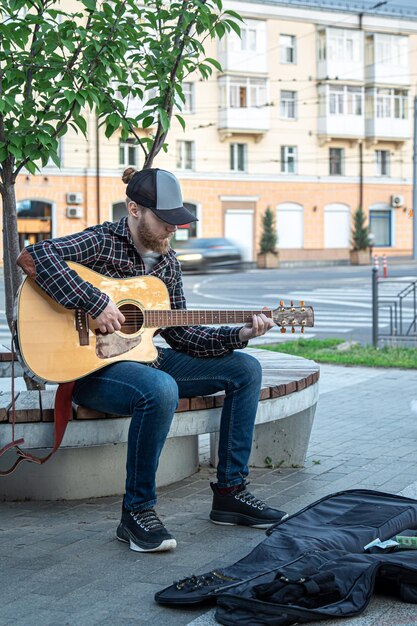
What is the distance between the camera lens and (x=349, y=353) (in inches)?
499

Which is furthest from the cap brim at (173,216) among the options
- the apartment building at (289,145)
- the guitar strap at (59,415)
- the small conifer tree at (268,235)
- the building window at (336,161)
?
the building window at (336,161)

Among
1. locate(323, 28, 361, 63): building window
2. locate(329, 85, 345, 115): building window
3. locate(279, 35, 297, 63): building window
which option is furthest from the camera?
locate(329, 85, 345, 115): building window

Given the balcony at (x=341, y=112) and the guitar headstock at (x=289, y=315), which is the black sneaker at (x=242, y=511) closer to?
the guitar headstock at (x=289, y=315)

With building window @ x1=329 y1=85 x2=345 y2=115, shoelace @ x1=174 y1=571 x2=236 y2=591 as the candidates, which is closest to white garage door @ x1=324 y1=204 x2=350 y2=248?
building window @ x1=329 y1=85 x2=345 y2=115

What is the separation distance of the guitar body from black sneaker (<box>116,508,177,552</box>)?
2.25ft

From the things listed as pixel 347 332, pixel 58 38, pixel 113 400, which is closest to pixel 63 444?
pixel 113 400

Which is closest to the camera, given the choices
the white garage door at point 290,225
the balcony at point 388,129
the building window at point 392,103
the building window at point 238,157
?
the building window at point 238,157

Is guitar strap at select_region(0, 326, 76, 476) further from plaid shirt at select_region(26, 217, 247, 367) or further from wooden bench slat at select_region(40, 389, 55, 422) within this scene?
plaid shirt at select_region(26, 217, 247, 367)

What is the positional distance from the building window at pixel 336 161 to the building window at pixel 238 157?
523cm

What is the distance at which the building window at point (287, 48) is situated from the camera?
49812 millimetres

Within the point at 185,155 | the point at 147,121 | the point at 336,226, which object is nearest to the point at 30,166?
the point at 147,121

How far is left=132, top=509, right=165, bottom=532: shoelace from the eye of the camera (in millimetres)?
4398

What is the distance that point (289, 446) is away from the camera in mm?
6109

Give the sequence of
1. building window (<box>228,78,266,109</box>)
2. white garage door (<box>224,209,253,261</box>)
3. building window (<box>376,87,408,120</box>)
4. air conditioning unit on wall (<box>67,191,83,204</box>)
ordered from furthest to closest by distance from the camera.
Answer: building window (<box>376,87,408,120</box>) < white garage door (<box>224,209,253,261</box>) < building window (<box>228,78,266,109</box>) < air conditioning unit on wall (<box>67,191,83,204</box>)
